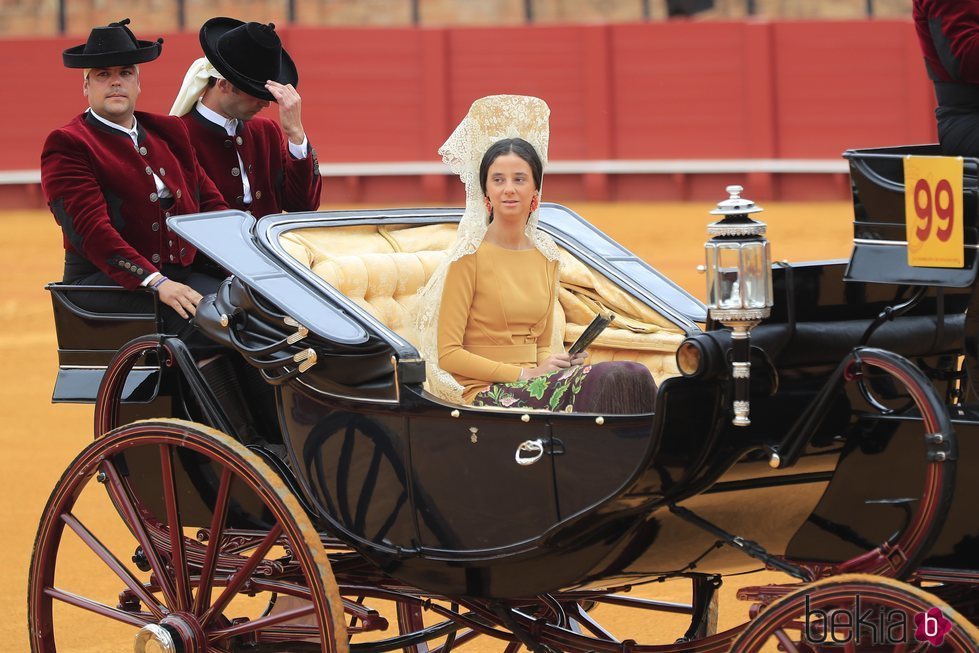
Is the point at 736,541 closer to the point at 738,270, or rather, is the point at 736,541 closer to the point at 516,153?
the point at 738,270

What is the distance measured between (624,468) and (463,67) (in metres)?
15.7

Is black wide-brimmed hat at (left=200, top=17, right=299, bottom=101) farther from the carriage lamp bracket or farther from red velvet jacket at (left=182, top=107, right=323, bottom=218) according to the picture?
the carriage lamp bracket

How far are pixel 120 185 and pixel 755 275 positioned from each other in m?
2.45

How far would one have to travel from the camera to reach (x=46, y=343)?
11578 mm

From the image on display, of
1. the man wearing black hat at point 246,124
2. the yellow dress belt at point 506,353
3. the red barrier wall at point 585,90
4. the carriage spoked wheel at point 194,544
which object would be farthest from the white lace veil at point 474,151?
the red barrier wall at point 585,90

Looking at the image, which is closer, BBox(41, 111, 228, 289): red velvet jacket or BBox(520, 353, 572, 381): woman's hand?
BBox(520, 353, 572, 381): woman's hand

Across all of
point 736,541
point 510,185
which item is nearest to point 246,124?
point 510,185

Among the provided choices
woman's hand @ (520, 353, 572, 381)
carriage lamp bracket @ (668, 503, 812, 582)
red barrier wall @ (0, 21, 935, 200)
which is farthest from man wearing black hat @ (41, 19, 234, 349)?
red barrier wall @ (0, 21, 935, 200)

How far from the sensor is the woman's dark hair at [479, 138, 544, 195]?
4.18 meters

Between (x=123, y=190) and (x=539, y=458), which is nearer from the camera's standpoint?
(x=539, y=458)

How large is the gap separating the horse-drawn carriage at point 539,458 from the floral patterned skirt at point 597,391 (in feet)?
0.26

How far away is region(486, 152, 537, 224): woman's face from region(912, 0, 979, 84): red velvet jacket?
1.02 m

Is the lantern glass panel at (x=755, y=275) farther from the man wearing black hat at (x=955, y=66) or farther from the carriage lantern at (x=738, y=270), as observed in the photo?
the man wearing black hat at (x=955, y=66)

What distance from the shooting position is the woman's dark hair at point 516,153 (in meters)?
4.18
